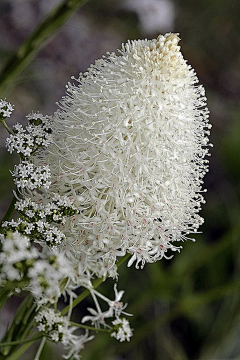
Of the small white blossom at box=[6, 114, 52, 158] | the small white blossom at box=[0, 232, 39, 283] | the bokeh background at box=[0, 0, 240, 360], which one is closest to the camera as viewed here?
the small white blossom at box=[0, 232, 39, 283]

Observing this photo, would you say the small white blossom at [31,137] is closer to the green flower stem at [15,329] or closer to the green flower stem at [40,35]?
the green flower stem at [40,35]

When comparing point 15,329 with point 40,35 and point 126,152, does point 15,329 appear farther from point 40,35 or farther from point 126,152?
point 40,35

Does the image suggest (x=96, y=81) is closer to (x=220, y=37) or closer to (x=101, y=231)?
(x=101, y=231)

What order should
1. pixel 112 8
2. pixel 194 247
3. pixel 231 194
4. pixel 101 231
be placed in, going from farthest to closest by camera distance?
pixel 112 8 < pixel 231 194 < pixel 194 247 < pixel 101 231

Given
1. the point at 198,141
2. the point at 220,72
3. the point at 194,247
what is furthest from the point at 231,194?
the point at 198,141

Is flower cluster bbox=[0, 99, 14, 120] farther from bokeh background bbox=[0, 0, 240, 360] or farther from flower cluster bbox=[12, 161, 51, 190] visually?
bokeh background bbox=[0, 0, 240, 360]

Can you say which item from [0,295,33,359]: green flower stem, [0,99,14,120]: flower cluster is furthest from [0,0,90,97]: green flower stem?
[0,295,33,359]: green flower stem

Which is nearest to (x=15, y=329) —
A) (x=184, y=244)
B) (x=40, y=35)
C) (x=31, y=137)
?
(x=31, y=137)

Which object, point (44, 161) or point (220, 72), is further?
point (220, 72)
